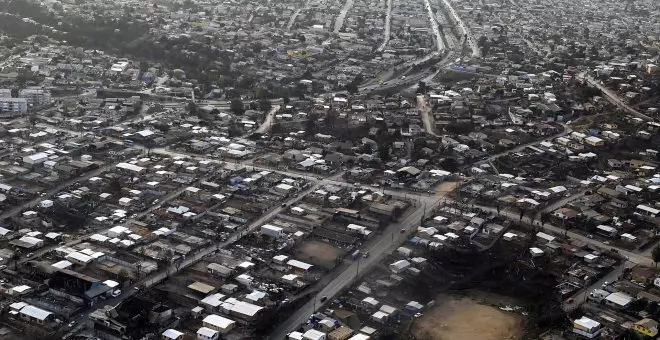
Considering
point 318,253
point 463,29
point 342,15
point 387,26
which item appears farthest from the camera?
point 342,15

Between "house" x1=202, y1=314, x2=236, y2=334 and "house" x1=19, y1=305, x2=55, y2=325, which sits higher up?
"house" x1=19, y1=305, x2=55, y2=325

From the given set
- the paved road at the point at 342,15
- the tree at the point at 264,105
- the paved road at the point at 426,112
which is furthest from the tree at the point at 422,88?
the paved road at the point at 342,15

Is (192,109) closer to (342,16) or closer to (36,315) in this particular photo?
(36,315)

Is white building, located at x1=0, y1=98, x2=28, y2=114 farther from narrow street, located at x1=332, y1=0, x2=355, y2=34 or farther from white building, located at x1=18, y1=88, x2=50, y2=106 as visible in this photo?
narrow street, located at x1=332, y1=0, x2=355, y2=34

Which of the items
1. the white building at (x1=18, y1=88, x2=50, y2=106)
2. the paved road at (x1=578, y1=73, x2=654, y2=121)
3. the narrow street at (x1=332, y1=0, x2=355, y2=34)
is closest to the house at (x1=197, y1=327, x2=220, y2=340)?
the white building at (x1=18, y1=88, x2=50, y2=106)

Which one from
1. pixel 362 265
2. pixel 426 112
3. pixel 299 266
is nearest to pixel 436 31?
pixel 426 112

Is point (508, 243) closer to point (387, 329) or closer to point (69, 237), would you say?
point (387, 329)
